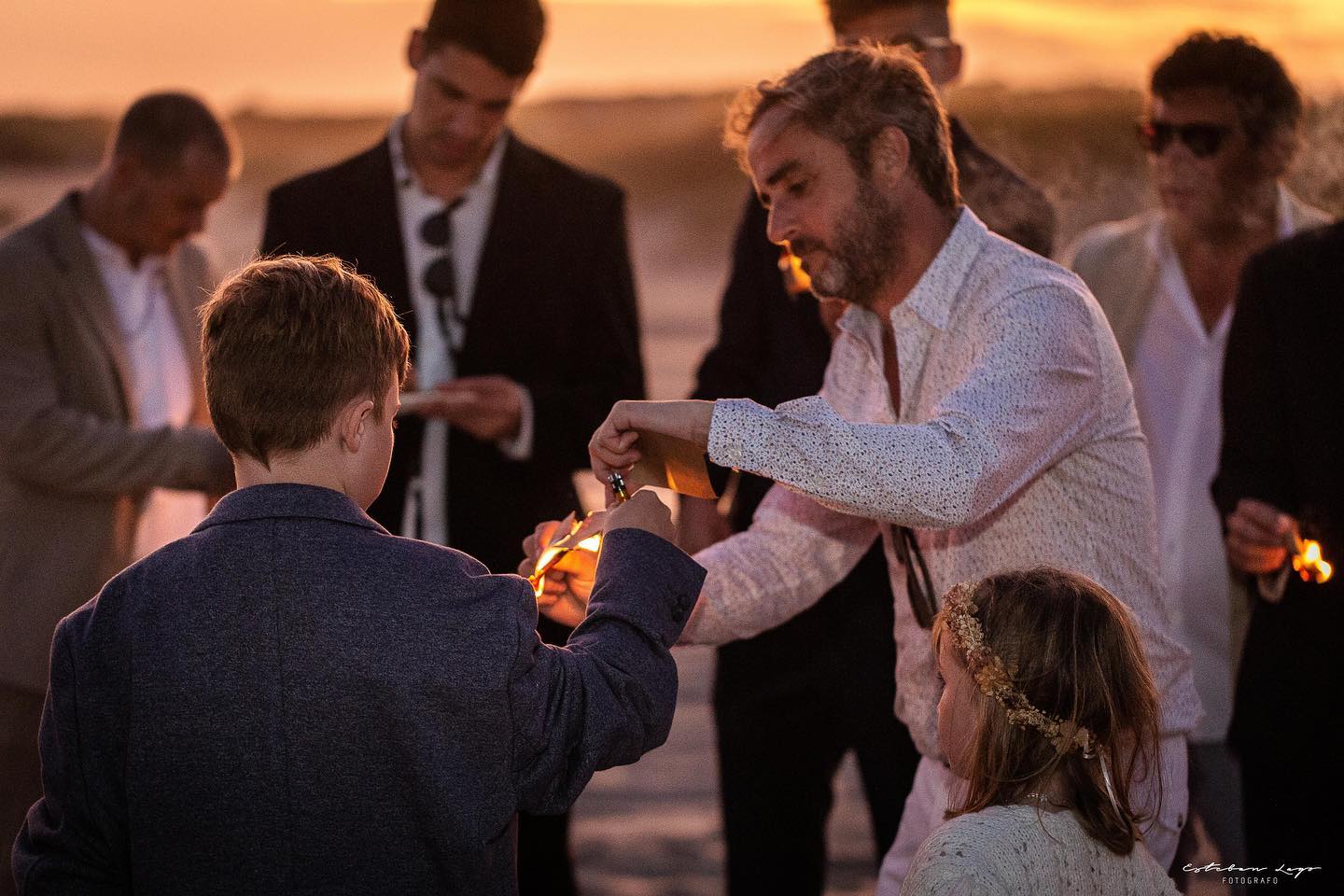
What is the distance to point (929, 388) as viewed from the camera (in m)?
2.51

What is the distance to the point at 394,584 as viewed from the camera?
176 centimetres

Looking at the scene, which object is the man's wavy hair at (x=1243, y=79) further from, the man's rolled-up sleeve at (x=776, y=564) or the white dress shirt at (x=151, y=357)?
the white dress shirt at (x=151, y=357)

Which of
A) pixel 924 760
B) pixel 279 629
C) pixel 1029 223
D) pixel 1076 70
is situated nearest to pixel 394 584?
pixel 279 629

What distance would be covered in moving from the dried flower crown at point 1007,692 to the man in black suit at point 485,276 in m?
1.58

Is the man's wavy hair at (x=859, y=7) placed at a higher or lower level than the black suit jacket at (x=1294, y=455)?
higher

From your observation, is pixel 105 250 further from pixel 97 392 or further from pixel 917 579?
pixel 917 579

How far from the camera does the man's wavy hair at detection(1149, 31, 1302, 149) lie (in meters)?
3.66

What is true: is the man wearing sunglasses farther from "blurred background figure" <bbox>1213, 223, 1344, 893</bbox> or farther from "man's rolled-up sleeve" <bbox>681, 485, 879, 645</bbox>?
"man's rolled-up sleeve" <bbox>681, 485, 879, 645</bbox>

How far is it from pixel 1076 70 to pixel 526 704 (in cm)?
308

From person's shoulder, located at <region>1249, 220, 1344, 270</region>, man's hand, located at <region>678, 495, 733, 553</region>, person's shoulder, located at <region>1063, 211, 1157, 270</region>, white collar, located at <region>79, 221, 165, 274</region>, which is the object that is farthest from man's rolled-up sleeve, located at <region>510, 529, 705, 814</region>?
white collar, located at <region>79, 221, 165, 274</region>

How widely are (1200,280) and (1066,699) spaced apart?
2.10m

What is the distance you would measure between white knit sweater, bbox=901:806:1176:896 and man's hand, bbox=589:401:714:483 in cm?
63

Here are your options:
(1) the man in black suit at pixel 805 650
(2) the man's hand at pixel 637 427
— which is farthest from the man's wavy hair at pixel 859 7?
(2) the man's hand at pixel 637 427

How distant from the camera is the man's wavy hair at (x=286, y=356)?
1.79m
